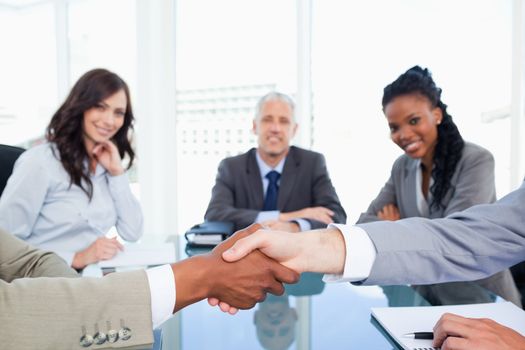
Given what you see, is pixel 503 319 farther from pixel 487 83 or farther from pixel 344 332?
pixel 487 83

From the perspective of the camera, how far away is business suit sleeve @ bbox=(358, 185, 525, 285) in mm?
1075

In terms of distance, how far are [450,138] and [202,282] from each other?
62.0 inches

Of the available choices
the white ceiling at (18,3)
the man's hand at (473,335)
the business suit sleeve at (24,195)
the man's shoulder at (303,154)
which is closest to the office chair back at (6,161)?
the business suit sleeve at (24,195)

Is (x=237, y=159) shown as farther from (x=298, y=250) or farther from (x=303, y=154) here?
(x=298, y=250)

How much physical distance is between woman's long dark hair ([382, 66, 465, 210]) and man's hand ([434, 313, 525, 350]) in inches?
50.8

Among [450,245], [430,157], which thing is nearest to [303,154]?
[430,157]

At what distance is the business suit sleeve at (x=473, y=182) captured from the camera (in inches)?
Result: 76.2

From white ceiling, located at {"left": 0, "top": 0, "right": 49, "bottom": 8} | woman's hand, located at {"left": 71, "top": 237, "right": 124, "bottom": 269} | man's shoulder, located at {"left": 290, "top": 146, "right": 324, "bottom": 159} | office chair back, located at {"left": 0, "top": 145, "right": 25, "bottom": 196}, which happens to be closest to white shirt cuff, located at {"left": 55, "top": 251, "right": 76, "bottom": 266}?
woman's hand, located at {"left": 71, "top": 237, "right": 124, "bottom": 269}

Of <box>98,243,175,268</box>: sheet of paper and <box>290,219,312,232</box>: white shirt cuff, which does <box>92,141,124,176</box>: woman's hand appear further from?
<box>290,219,312,232</box>: white shirt cuff

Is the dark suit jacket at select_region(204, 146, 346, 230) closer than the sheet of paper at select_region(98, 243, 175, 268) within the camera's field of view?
No

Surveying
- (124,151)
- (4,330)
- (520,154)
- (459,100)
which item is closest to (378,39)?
(459,100)

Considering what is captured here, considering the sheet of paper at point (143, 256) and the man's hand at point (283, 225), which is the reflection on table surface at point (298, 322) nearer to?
the sheet of paper at point (143, 256)

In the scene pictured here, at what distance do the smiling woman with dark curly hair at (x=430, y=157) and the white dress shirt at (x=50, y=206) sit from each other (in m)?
1.35

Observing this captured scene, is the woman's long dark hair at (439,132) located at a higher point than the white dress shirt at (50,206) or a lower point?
higher
